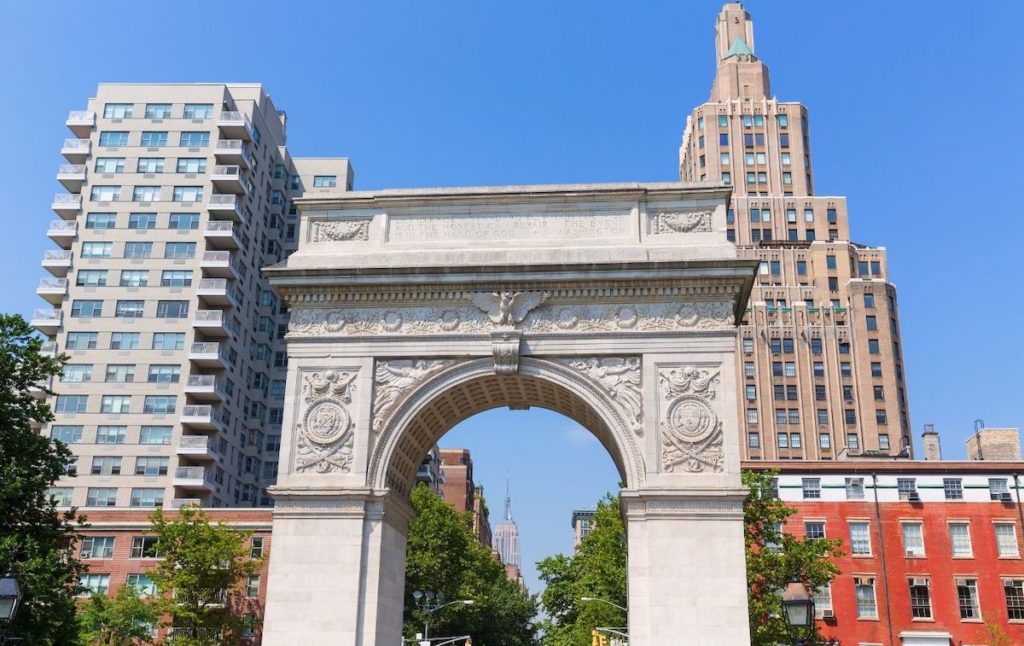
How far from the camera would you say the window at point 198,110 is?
232ft

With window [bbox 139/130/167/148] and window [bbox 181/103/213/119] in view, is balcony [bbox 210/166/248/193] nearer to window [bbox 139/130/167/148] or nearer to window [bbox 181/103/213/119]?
window [bbox 181/103/213/119]

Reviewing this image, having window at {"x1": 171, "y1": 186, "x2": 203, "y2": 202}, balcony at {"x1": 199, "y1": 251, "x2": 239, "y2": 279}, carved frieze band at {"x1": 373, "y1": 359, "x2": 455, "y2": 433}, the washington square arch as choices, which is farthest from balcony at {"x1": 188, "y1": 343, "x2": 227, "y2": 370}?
carved frieze band at {"x1": 373, "y1": 359, "x2": 455, "y2": 433}

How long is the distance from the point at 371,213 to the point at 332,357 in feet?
15.5

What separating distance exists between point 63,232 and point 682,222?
5445 centimetres

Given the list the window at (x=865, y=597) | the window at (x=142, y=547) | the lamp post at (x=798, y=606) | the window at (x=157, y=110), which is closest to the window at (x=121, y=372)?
the window at (x=142, y=547)

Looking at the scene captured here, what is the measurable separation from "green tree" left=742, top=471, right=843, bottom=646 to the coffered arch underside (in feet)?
37.5

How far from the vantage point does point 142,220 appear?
68.5 m

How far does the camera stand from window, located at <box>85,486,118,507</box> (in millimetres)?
62094

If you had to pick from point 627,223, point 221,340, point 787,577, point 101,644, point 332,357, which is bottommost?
point 101,644

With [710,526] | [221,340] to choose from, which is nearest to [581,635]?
[221,340]

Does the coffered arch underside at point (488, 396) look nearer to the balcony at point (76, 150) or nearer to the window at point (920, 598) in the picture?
the window at point (920, 598)

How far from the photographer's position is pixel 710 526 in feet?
82.6

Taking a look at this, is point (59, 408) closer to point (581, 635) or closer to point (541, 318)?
point (581, 635)

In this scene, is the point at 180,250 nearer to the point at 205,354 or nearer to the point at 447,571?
the point at 205,354
